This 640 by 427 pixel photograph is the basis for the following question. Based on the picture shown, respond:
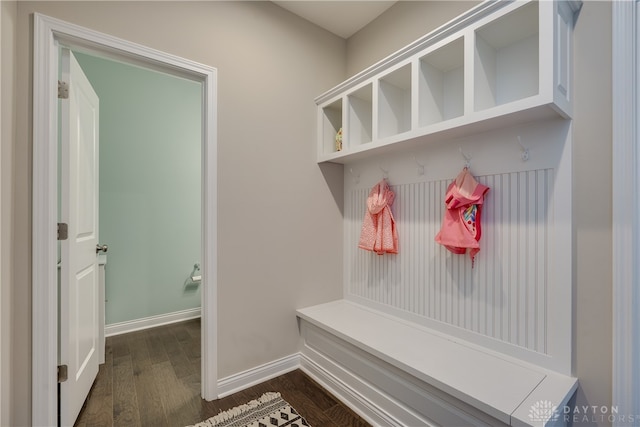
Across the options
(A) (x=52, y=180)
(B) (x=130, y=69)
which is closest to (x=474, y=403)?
(A) (x=52, y=180)

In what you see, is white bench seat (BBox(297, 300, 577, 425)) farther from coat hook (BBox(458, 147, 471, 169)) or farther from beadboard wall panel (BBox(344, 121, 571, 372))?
coat hook (BBox(458, 147, 471, 169))

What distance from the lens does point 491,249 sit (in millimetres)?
1551

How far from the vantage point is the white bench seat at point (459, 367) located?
115cm

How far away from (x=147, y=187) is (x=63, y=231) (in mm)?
1618

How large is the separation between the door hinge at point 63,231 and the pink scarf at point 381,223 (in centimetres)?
176

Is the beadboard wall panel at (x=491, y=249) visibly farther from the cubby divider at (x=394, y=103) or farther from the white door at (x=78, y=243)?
the white door at (x=78, y=243)

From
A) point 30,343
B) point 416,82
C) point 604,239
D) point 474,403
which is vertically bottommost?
point 474,403

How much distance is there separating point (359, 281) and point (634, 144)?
1.72m

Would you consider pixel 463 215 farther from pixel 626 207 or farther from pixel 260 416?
pixel 260 416

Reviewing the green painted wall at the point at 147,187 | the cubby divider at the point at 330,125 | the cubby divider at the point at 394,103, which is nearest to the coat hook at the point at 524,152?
the cubby divider at the point at 394,103

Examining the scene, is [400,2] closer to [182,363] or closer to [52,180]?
[52,180]

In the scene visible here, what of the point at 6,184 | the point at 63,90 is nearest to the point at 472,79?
the point at 63,90

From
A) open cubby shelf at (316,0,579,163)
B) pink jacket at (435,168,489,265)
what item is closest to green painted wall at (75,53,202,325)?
open cubby shelf at (316,0,579,163)

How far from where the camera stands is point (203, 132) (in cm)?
184
